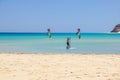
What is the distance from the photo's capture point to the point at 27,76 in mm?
10844

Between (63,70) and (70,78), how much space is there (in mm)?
1874

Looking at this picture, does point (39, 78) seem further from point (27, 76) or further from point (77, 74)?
point (77, 74)

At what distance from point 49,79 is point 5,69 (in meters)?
3.01

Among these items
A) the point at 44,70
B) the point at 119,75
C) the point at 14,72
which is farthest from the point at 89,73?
the point at 14,72

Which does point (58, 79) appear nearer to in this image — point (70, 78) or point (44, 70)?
point (70, 78)

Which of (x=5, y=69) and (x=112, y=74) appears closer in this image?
(x=112, y=74)

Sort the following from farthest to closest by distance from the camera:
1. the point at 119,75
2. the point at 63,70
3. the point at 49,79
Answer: the point at 63,70
the point at 119,75
the point at 49,79

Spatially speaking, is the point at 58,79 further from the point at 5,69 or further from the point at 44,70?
the point at 5,69

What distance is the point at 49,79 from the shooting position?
1025cm

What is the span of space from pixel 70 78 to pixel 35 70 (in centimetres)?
232

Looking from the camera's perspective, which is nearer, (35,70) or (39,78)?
(39,78)

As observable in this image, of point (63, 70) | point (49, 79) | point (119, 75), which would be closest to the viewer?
point (49, 79)

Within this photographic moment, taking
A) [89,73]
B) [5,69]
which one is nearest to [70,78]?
[89,73]

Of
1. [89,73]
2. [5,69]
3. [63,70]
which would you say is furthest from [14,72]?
[89,73]
